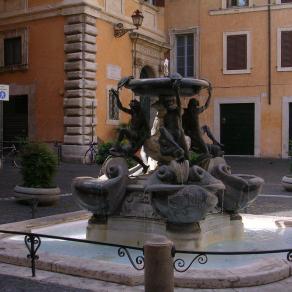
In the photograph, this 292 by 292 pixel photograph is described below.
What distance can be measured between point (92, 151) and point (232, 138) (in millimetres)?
8648

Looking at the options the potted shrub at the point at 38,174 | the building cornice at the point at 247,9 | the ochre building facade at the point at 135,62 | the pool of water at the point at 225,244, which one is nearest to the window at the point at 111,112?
the ochre building facade at the point at 135,62

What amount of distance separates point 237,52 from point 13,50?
1021 cm

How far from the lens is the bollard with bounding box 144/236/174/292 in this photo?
446 centimetres

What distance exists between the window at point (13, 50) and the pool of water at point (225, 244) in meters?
14.7

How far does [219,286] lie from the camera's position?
208 inches

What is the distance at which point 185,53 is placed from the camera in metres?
28.7

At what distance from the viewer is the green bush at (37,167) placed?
11305 millimetres

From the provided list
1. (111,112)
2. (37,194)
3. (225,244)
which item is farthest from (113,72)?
(225,244)

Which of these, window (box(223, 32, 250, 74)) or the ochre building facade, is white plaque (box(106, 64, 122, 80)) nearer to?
the ochre building facade

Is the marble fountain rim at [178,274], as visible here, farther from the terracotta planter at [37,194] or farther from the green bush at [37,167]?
the green bush at [37,167]

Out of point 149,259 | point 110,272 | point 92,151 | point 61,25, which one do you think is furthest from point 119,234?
point 61,25

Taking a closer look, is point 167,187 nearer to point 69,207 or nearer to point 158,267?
point 158,267

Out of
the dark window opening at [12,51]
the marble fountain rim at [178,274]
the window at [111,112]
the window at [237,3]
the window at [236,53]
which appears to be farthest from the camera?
the window at [237,3]

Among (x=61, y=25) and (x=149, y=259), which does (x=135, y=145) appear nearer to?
(x=149, y=259)
